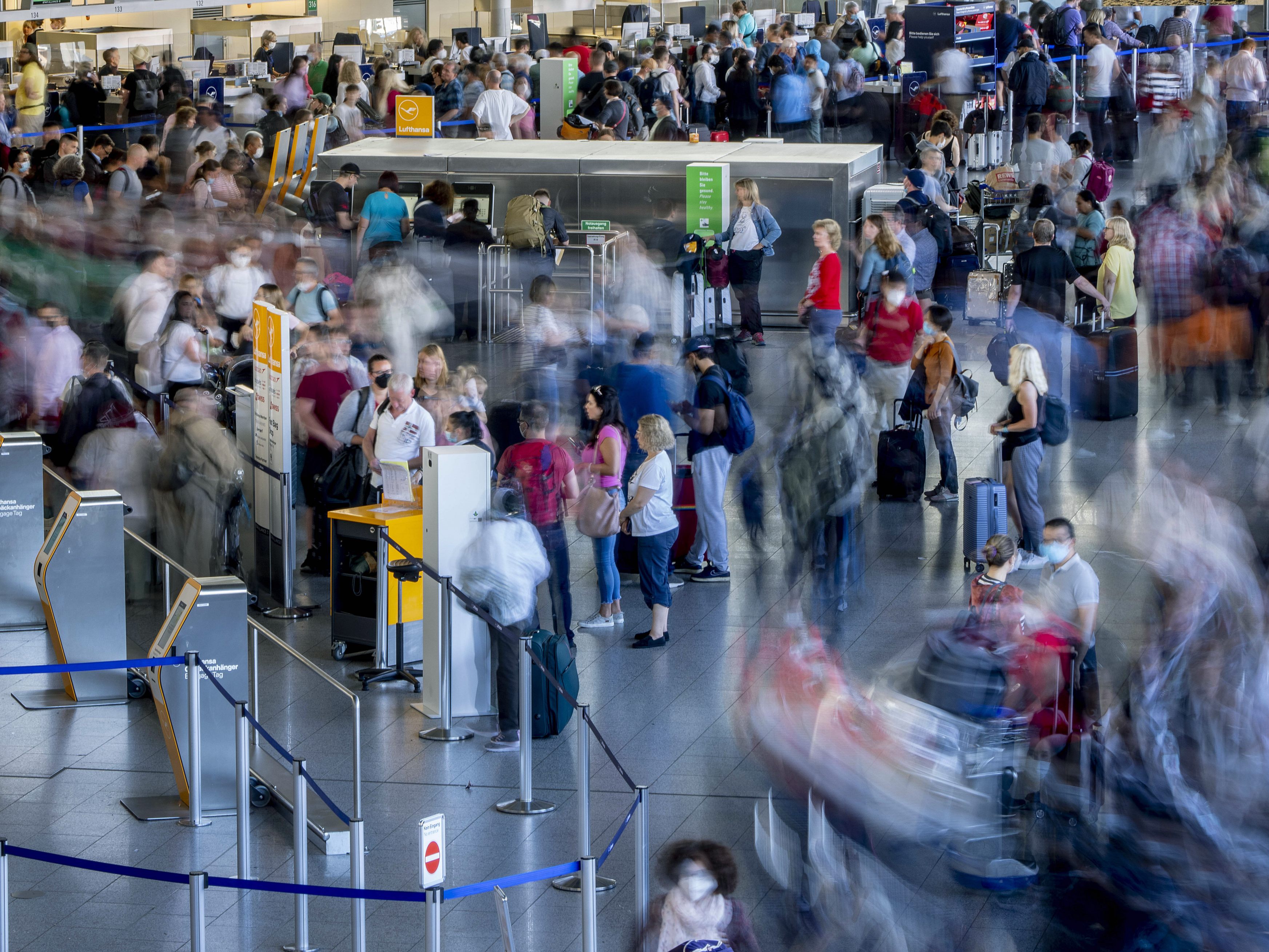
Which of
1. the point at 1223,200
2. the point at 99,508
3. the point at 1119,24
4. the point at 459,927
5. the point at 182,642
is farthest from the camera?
the point at 1119,24

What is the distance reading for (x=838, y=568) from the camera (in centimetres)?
991

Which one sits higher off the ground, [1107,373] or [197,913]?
[1107,373]

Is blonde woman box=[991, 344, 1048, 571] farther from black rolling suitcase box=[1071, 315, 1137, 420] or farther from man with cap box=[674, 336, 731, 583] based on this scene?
black rolling suitcase box=[1071, 315, 1137, 420]

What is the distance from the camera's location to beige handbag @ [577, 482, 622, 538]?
381 inches

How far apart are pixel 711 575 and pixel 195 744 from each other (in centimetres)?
404

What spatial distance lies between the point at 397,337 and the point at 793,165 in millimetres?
5349

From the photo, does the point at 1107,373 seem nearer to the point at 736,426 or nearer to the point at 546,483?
the point at 736,426

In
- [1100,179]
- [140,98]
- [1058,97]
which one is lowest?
[1100,179]

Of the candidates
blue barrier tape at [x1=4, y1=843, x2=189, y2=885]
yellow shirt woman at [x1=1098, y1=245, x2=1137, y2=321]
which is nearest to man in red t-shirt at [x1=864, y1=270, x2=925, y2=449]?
yellow shirt woman at [x1=1098, y1=245, x2=1137, y2=321]

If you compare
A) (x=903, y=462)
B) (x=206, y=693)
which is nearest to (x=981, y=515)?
(x=903, y=462)

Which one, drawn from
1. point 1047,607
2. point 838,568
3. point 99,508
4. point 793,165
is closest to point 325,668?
point 99,508

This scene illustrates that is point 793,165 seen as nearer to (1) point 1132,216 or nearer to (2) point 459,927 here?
(1) point 1132,216

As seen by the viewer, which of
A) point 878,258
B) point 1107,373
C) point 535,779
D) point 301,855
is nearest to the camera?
point 301,855

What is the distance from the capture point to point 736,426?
33.9ft
